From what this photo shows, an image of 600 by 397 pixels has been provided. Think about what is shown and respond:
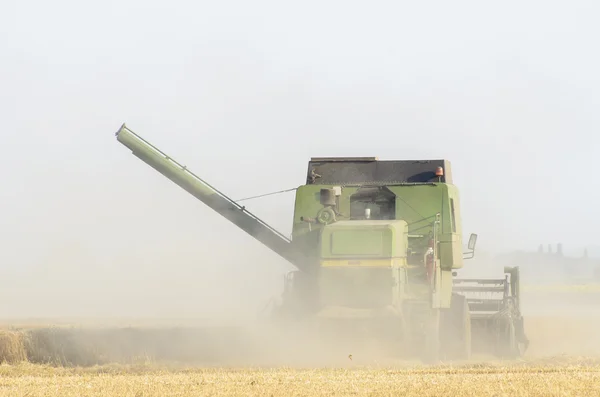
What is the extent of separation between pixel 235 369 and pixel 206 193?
6.16m

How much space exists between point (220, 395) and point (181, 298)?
18078mm

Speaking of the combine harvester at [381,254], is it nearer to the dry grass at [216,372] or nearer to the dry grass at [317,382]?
the dry grass at [216,372]

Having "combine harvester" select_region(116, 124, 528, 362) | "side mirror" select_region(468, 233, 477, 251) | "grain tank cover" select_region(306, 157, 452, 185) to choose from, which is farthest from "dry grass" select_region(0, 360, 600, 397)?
"grain tank cover" select_region(306, 157, 452, 185)

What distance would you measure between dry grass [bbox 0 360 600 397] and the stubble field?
0.6 inches

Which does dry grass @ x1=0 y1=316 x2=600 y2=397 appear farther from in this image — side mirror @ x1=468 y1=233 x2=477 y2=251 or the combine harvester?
side mirror @ x1=468 y1=233 x2=477 y2=251

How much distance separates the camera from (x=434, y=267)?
21.3 metres

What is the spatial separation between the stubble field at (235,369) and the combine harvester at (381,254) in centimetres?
73

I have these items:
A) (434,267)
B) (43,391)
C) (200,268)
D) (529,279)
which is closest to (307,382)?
(43,391)

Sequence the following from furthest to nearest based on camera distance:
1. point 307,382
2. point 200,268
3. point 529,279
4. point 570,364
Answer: point 529,279
point 200,268
point 570,364
point 307,382

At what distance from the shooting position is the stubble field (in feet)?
49.8

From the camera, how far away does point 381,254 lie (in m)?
20.4

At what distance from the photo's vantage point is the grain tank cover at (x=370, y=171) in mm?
23156

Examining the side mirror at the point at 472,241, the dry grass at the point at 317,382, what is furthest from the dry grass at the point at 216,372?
the side mirror at the point at 472,241

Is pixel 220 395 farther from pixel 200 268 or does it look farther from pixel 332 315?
pixel 200 268
